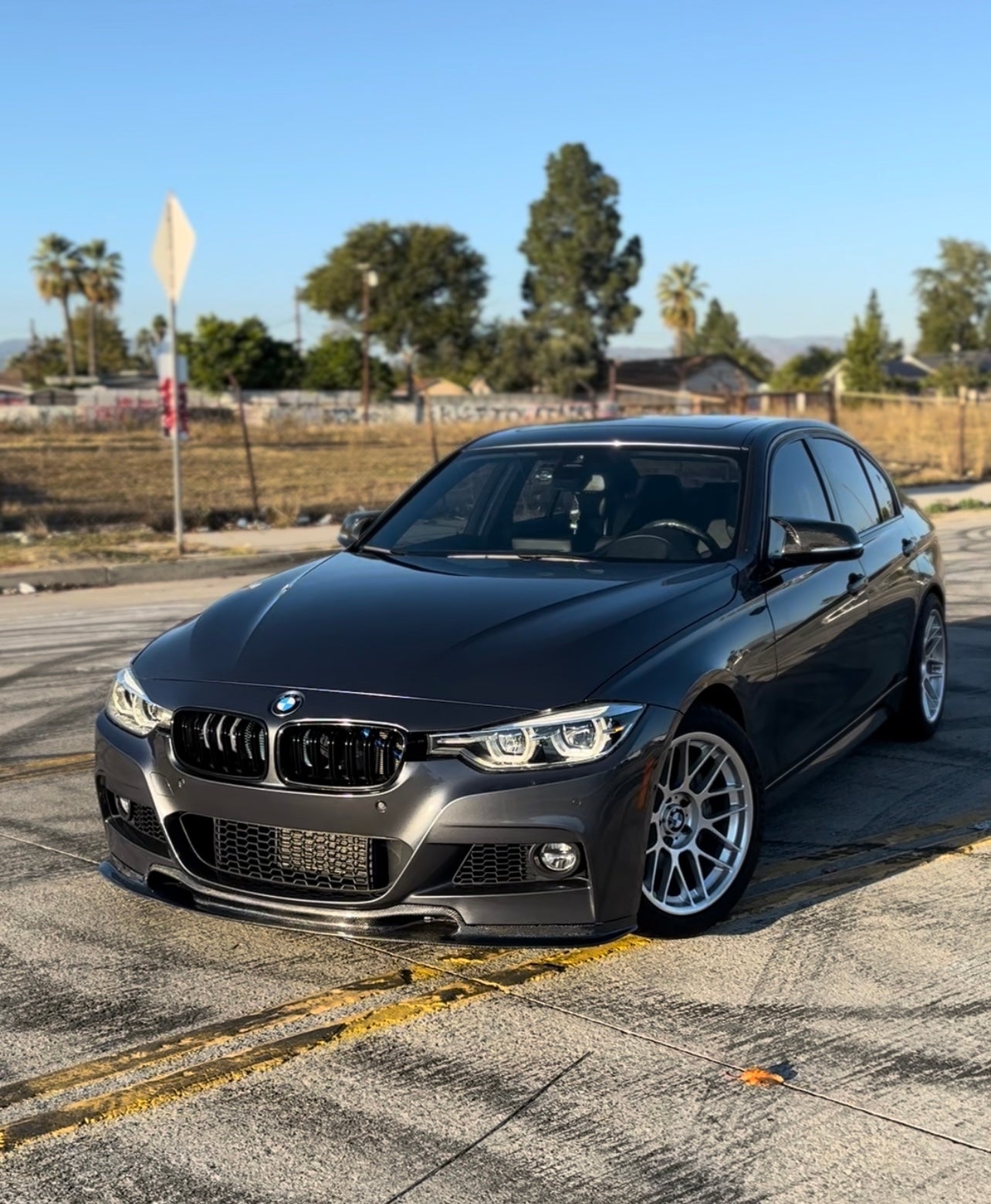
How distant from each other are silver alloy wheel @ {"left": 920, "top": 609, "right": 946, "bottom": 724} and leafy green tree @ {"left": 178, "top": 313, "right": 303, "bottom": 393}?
7994 cm

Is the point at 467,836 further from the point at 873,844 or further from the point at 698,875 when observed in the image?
the point at 873,844

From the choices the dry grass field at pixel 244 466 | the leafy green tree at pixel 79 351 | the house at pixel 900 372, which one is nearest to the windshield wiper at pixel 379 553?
the dry grass field at pixel 244 466

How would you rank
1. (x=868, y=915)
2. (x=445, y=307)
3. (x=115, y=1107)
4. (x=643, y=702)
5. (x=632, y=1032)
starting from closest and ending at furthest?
(x=115, y=1107) → (x=632, y=1032) → (x=643, y=702) → (x=868, y=915) → (x=445, y=307)

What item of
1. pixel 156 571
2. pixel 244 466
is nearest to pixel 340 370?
pixel 244 466

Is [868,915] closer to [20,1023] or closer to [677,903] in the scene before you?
Result: [677,903]

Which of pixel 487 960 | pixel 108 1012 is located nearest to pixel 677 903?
pixel 487 960

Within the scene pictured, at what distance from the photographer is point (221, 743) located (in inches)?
160

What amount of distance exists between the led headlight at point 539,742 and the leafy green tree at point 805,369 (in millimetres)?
86525

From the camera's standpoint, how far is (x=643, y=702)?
406 centimetres

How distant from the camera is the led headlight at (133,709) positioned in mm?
4242

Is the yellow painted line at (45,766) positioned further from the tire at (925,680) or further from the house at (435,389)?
the house at (435,389)

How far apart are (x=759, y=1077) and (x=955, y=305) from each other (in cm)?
12301

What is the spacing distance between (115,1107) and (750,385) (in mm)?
103101

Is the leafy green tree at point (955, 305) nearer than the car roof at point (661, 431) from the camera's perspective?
No
